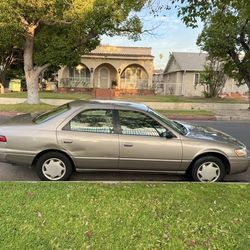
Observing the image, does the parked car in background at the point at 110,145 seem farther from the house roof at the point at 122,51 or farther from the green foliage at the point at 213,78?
the house roof at the point at 122,51

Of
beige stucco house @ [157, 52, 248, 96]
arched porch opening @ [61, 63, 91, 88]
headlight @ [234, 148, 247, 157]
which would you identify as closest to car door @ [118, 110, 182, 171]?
headlight @ [234, 148, 247, 157]

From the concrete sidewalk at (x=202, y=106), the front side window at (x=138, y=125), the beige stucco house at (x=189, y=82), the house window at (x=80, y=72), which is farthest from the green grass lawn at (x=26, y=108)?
the beige stucco house at (x=189, y=82)

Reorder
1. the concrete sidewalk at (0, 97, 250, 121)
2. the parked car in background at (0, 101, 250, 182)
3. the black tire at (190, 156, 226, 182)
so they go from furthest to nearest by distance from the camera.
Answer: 1. the concrete sidewalk at (0, 97, 250, 121)
2. the black tire at (190, 156, 226, 182)
3. the parked car in background at (0, 101, 250, 182)

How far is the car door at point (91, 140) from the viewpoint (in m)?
6.22

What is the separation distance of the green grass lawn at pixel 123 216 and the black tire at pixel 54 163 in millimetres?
797

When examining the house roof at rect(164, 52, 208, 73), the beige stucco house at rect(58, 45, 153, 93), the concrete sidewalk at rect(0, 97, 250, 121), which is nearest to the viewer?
the concrete sidewalk at rect(0, 97, 250, 121)

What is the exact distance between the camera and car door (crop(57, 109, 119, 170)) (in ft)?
20.4

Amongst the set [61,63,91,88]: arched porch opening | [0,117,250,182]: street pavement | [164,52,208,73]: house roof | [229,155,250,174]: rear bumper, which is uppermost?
[164,52,208,73]: house roof

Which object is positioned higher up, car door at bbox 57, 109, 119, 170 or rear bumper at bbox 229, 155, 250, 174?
car door at bbox 57, 109, 119, 170

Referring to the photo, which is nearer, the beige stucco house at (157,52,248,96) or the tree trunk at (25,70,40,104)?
the tree trunk at (25,70,40,104)

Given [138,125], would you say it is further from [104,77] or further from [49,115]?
[104,77]

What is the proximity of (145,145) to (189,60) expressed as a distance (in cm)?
3838

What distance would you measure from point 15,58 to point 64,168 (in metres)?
31.2

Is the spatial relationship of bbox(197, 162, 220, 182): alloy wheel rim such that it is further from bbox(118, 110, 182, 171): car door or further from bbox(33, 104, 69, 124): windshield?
bbox(33, 104, 69, 124): windshield
